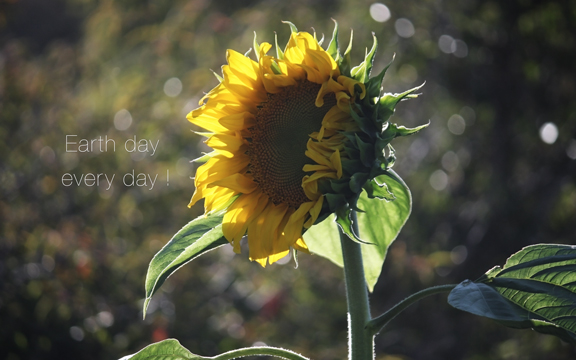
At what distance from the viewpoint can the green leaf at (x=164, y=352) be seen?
629 mm

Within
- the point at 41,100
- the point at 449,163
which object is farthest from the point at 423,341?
the point at 41,100

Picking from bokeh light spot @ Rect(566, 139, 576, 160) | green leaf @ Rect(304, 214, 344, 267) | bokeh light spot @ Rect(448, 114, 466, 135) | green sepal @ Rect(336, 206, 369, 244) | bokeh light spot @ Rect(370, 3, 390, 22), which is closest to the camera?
green sepal @ Rect(336, 206, 369, 244)

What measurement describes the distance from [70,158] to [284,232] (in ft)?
5.75

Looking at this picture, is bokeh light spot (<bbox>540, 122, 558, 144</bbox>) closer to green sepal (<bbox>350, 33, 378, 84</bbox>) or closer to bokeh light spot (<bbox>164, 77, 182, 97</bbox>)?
bokeh light spot (<bbox>164, 77, 182, 97</bbox>)

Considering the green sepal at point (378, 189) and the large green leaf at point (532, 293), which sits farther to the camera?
the green sepal at point (378, 189)

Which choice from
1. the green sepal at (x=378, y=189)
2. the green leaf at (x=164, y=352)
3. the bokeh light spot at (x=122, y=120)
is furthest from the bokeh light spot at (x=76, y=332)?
the green sepal at (x=378, y=189)

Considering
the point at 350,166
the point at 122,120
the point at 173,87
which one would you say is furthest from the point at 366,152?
the point at 173,87

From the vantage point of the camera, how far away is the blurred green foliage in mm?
1719

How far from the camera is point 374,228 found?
70 cm

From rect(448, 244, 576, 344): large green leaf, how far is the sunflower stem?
0.11 m

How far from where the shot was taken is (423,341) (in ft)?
7.17

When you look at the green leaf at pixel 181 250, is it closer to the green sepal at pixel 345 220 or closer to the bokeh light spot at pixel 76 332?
the green sepal at pixel 345 220

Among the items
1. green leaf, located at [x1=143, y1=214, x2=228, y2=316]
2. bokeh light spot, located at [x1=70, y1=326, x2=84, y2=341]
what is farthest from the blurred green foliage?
green leaf, located at [x1=143, y1=214, x2=228, y2=316]

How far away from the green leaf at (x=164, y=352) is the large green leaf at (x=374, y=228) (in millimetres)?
209
